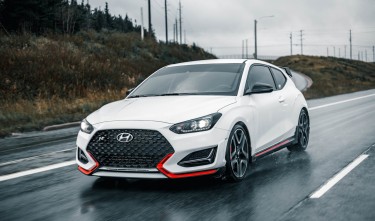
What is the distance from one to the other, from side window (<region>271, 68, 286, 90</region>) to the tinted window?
1244 millimetres

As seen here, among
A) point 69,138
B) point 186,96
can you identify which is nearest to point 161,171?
point 186,96

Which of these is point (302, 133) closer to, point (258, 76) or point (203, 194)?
point (258, 76)

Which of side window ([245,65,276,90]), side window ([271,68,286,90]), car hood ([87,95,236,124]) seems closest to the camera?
car hood ([87,95,236,124])

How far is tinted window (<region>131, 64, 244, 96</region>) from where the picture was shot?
694 centimetres

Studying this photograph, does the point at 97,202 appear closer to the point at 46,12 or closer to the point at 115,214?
the point at 115,214

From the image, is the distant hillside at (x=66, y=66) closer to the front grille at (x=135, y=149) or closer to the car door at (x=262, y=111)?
the car door at (x=262, y=111)

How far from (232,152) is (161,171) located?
1.03 meters

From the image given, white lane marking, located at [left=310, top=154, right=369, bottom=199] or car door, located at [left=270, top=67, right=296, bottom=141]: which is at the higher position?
car door, located at [left=270, top=67, right=296, bottom=141]

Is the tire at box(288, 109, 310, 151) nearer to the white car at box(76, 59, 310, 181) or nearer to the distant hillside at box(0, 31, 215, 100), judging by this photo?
the white car at box(76, 59, 310, 181)

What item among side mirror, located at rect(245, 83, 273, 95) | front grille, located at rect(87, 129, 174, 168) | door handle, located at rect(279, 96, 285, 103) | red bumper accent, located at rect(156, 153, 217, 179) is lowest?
red bumper accent, located at rect(156, 153, 217, 179)

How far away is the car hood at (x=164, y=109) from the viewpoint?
18.9 ft

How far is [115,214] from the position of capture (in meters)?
4.94

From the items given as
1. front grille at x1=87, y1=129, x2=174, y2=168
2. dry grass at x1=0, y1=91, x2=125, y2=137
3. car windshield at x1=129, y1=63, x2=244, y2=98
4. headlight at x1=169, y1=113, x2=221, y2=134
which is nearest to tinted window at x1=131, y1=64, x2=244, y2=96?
car windshield at x1=129, y1=63, x2=244, y2=98

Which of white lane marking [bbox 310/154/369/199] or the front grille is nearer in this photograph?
the front grille
